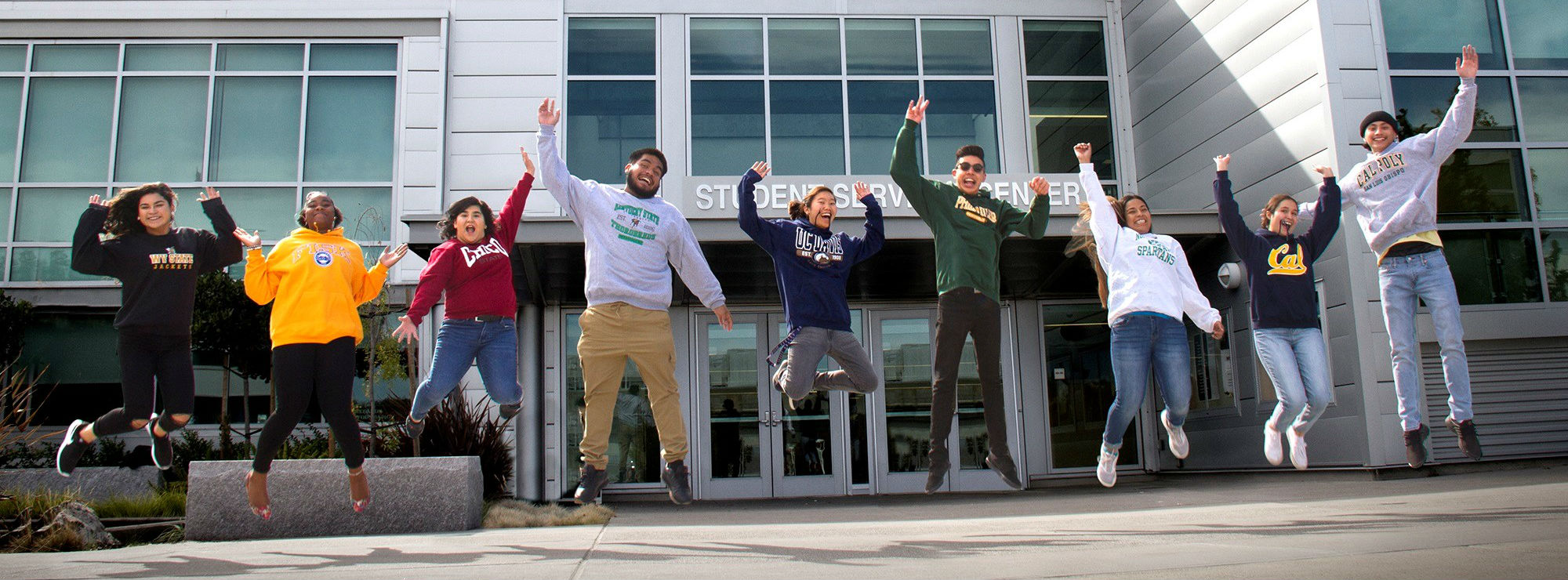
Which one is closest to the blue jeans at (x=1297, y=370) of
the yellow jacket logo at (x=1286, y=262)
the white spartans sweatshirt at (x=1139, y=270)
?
the yellow jacket logo at (x=1286, y=262)

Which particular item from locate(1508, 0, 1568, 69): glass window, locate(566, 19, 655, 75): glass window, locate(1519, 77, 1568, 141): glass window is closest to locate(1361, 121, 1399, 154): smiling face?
locate(1519, 77, 1568, 141): glass window

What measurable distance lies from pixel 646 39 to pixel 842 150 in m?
3.19

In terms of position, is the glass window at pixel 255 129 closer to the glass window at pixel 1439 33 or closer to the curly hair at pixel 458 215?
the curly hair at pixel 458 215

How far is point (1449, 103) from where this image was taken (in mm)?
11758

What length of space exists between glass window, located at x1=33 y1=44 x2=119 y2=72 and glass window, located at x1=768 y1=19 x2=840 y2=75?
30.3ft

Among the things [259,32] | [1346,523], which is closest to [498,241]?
[1346,523]

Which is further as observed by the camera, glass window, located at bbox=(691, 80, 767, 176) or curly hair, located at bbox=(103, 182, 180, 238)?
glass window, located at bbox=(691, 80, 767, 176)

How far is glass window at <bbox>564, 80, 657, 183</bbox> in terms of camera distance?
47.5 ft

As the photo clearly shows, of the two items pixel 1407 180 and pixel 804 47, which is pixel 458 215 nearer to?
pixel 1407 180

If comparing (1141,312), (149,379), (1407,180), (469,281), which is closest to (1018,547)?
(1141,312)

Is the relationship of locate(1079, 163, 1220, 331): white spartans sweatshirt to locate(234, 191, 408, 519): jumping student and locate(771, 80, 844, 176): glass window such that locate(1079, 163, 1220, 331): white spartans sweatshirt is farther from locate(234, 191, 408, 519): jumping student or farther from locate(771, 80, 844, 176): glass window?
locate(771, 80, 844, 176): glass window

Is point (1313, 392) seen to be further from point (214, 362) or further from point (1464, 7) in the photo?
point (214, 362)

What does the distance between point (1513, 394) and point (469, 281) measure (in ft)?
35.3

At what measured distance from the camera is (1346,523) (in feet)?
19.3
